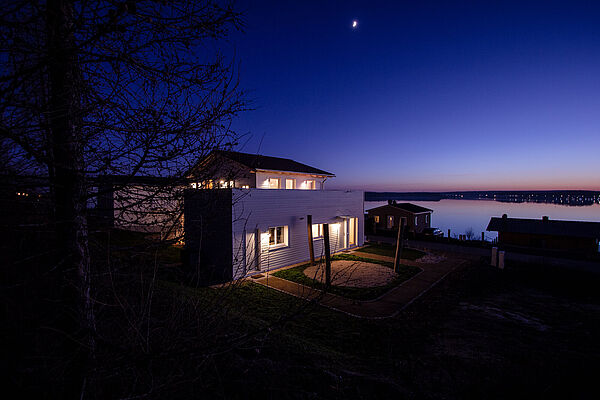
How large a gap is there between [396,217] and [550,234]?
1397cm

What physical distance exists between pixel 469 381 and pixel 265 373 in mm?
4046

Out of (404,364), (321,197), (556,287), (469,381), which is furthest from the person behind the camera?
(321,197)

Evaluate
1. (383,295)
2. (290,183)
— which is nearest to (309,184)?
(290,183)

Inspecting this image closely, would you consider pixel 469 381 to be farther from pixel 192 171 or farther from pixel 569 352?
pixel 192 171

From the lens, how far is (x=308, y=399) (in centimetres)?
340

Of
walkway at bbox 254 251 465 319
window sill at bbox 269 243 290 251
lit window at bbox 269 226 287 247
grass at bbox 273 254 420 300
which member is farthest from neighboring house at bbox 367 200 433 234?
window sill at bbox 269 243 290 251

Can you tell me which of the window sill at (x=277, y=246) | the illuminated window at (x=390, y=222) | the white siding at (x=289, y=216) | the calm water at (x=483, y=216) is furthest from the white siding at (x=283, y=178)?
the calm water at (x=483, y=216)

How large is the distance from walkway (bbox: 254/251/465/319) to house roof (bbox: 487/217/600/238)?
16215mm

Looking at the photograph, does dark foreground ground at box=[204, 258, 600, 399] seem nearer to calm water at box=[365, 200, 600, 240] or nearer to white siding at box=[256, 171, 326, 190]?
white siding at box=[256, 171, 326, 190]

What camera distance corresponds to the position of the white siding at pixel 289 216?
36.7 feet

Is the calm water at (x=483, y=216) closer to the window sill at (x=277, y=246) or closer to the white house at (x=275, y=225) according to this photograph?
the white house at (x=275, y=225)

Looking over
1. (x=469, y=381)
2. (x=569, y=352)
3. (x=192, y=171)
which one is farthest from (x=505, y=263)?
(x=192, y=171)

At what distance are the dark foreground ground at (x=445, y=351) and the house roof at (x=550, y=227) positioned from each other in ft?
49.4

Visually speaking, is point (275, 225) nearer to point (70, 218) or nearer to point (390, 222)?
point (70, 218)
